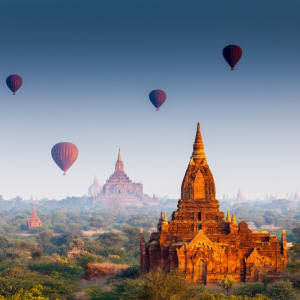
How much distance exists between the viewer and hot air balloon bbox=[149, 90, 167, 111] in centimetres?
11669

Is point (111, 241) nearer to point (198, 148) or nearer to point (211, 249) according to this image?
point (198, 148)

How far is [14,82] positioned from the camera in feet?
377

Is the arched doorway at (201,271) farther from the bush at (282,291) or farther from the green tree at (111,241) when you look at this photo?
the green tree at (111,241)

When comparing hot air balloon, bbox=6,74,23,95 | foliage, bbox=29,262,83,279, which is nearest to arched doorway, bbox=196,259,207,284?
foliage, bbox=29,262,83,279

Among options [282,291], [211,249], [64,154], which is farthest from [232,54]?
[64,154]

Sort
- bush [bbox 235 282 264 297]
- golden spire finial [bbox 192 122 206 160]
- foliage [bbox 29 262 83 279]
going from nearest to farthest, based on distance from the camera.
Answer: bush [bbox 235 282 264 297], golden spire finial [bbox 192 122 206 160], foliage [bbox 29 262 83 279]

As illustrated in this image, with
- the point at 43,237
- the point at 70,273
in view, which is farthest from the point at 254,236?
the point at 43,237

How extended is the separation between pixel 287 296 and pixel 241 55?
47.4m

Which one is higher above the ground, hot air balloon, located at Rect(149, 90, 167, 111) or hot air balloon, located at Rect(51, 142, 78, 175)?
hot air balloon, located at Rect(149, 90, 167, 111)

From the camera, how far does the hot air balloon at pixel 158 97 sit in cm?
11669

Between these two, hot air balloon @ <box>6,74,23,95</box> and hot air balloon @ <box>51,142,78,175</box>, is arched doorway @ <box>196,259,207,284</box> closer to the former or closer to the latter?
hot air balloon @ <box>6,74,23,95</box>

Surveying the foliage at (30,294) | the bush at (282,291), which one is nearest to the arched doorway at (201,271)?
the bush at (282,291)

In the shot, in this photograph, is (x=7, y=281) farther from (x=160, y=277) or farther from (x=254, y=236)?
(x=254, y=236)

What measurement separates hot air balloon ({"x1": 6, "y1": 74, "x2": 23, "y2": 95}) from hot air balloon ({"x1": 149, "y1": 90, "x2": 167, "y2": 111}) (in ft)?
92.1
